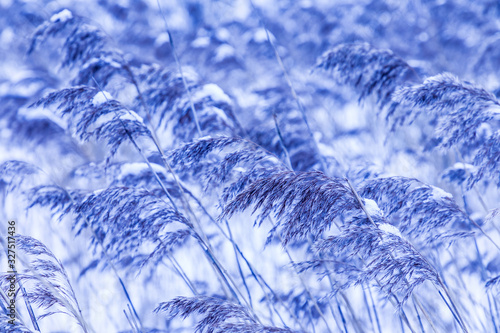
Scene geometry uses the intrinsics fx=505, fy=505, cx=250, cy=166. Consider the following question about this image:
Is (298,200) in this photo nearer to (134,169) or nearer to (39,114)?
(134,169)

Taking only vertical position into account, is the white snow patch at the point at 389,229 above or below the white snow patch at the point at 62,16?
below

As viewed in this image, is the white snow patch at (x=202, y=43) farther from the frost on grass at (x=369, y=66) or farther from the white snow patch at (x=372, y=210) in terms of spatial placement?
the white snow patch at (x=372, y=210)

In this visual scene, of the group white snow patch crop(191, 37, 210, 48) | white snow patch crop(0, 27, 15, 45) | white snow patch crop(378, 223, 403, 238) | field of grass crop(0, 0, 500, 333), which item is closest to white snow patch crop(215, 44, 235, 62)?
field of grass crop(0, 0, 500, 333)

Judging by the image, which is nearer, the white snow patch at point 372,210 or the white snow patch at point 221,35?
the white snow patch at point 372,210

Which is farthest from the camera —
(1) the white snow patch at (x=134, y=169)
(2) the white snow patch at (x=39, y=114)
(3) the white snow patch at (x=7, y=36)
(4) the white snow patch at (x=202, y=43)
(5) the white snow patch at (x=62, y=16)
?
(3) the white snow patch at (x=7, y=36)

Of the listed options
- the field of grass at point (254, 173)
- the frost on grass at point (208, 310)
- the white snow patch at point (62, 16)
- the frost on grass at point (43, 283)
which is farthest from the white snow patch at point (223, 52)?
the frost on grass at point (208, 310)

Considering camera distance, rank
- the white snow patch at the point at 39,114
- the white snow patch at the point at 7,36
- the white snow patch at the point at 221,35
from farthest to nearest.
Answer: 1. the white snow patch at the point at 7,36
2. the white snow patch at the point at 221,35
3. the white snow patch at the point at 39,114

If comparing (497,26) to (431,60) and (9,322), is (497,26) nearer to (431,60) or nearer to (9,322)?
(431,60)

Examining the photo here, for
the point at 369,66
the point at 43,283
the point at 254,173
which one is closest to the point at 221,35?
the point at 369,66

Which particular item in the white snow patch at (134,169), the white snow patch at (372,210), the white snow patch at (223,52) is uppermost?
the white snow patch at (223,52)
